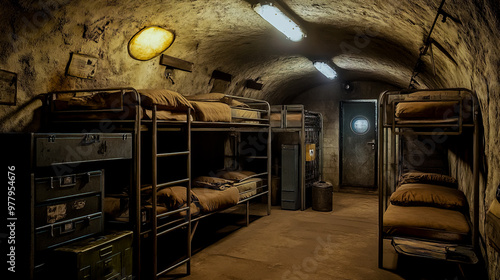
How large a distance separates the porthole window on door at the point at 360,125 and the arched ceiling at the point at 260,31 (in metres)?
3.00

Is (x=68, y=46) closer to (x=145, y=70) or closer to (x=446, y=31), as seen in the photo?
(x=145, y=70)

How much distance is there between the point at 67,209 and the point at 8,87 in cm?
153

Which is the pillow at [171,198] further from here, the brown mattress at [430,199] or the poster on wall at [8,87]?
the brown mattress at [430,199]

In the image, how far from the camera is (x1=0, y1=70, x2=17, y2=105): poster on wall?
11.9ft

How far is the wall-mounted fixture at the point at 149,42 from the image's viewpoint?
15.9 ft

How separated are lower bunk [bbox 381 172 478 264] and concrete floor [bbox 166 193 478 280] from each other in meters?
0.58

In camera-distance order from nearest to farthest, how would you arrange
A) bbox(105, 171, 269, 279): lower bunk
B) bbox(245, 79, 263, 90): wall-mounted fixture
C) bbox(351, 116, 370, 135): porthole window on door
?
bbox(105, 171, 269, 279): lower bunk
bbox(245, 79, 263, 90): wall-mounted fixture
bbox(351, 116, 370, 135): porthole window on door

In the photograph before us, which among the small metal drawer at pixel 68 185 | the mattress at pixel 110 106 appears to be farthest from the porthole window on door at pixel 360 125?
the small metal drawer at pixel 68 185

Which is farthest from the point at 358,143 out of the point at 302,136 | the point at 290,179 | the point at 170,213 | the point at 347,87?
the point at 170,213

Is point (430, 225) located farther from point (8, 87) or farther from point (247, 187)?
point (8, 87)

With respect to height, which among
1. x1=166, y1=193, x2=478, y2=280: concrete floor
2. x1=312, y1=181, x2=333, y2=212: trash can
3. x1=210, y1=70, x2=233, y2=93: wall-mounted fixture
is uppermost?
x1=210, y1=70, x2=233, y2=93: wall-mounted fixture

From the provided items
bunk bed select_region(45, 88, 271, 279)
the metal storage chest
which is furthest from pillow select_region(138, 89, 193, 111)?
the metal storage chest

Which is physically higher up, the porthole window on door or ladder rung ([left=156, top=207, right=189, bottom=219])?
the porthole window on door

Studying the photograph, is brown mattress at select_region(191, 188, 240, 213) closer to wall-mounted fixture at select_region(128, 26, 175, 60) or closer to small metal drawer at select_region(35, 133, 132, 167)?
small metal drawer at select_region(35, 133, 132, 167)
